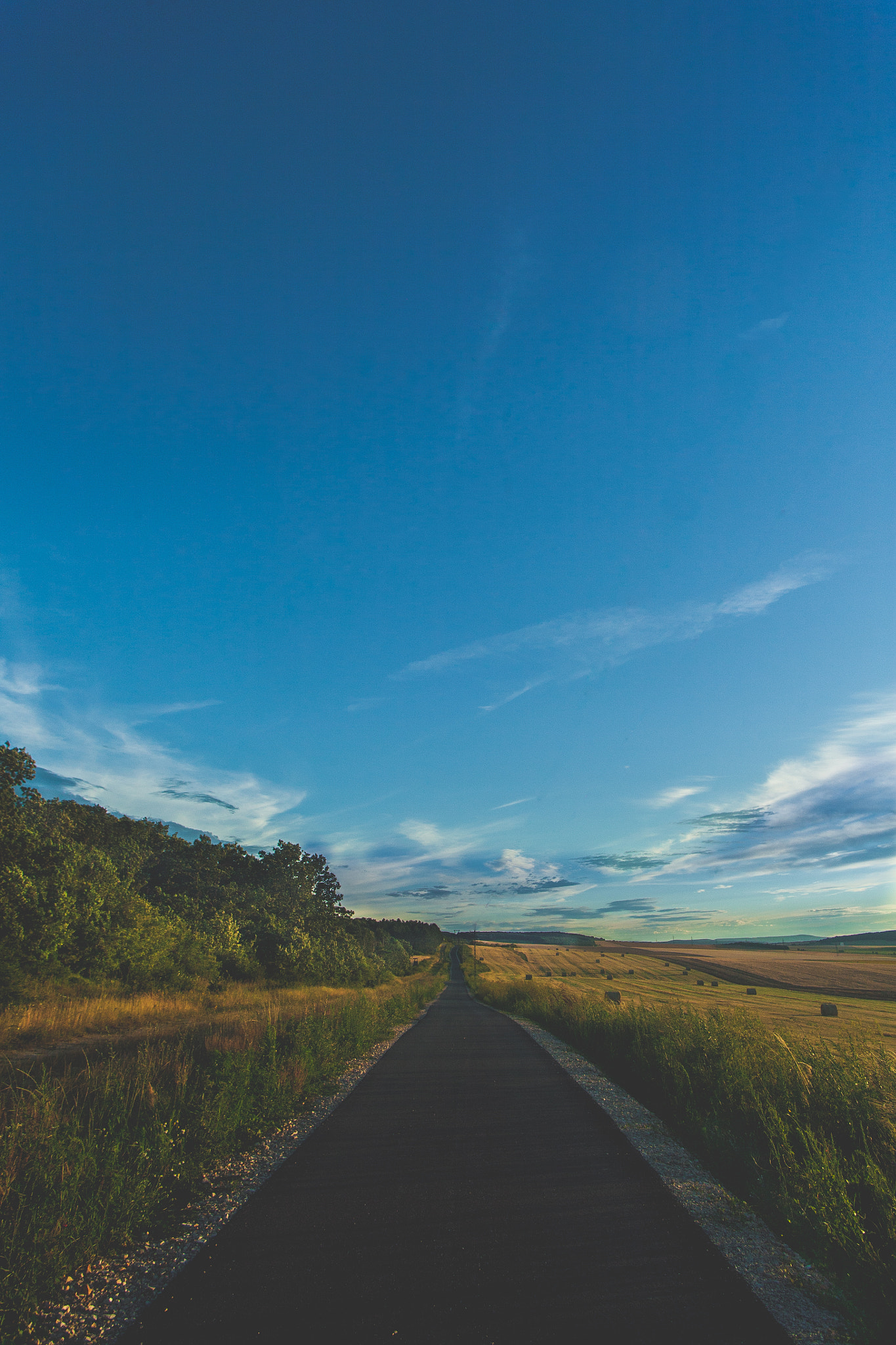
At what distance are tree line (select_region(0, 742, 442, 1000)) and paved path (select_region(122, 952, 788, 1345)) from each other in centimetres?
1667

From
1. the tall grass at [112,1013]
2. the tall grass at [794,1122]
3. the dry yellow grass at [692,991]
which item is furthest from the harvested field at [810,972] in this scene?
the tall grass at [112,1013]

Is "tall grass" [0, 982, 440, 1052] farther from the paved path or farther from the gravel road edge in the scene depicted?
the paved path

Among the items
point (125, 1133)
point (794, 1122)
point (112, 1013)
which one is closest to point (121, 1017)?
point (112, 1013)

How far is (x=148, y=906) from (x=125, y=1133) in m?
22.1

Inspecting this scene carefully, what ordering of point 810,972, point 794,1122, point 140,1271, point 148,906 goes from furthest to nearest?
point 810,972 → point 148,906 → point 794,1122 → point 140,1271

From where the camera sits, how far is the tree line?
19609 mm

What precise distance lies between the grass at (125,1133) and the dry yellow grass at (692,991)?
9238 millimetres

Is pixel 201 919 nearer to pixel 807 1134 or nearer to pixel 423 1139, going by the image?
pixel 423 1139

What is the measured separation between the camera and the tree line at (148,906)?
19.6 metres

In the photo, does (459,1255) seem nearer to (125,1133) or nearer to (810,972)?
(125,1133)

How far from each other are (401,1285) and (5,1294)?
2635 mm

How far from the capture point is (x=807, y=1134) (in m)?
6.34

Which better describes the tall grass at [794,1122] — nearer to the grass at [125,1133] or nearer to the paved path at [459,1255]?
the paved path at [459,1255]

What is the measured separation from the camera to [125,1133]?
600cm
